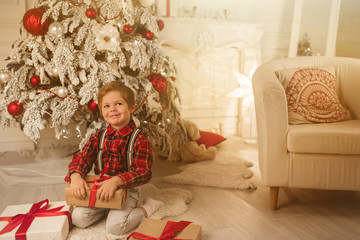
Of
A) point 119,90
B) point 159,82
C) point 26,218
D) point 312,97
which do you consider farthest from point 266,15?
point 26,218

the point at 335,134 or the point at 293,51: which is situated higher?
the point at 293,51

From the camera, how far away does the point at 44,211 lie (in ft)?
4.40

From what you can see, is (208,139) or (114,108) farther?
(208,139)

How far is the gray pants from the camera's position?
1.34m

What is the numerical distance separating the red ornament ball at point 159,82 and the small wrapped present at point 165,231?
90 cm

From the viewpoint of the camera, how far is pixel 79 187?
1.28 m

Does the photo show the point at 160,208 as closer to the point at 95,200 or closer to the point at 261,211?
the point at 95,200

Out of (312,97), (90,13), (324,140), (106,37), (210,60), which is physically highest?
(90,13)

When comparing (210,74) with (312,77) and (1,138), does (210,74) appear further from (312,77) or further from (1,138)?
(1,138)

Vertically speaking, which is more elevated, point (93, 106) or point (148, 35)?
point (148, 35)

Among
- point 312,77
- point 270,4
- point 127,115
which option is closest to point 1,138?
point 127,115

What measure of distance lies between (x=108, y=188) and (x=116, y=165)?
173 mm

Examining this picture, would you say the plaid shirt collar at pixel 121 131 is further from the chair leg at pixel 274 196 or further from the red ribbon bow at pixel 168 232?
the chair leg at pixel 274 196

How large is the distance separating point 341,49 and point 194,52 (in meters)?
1.63
